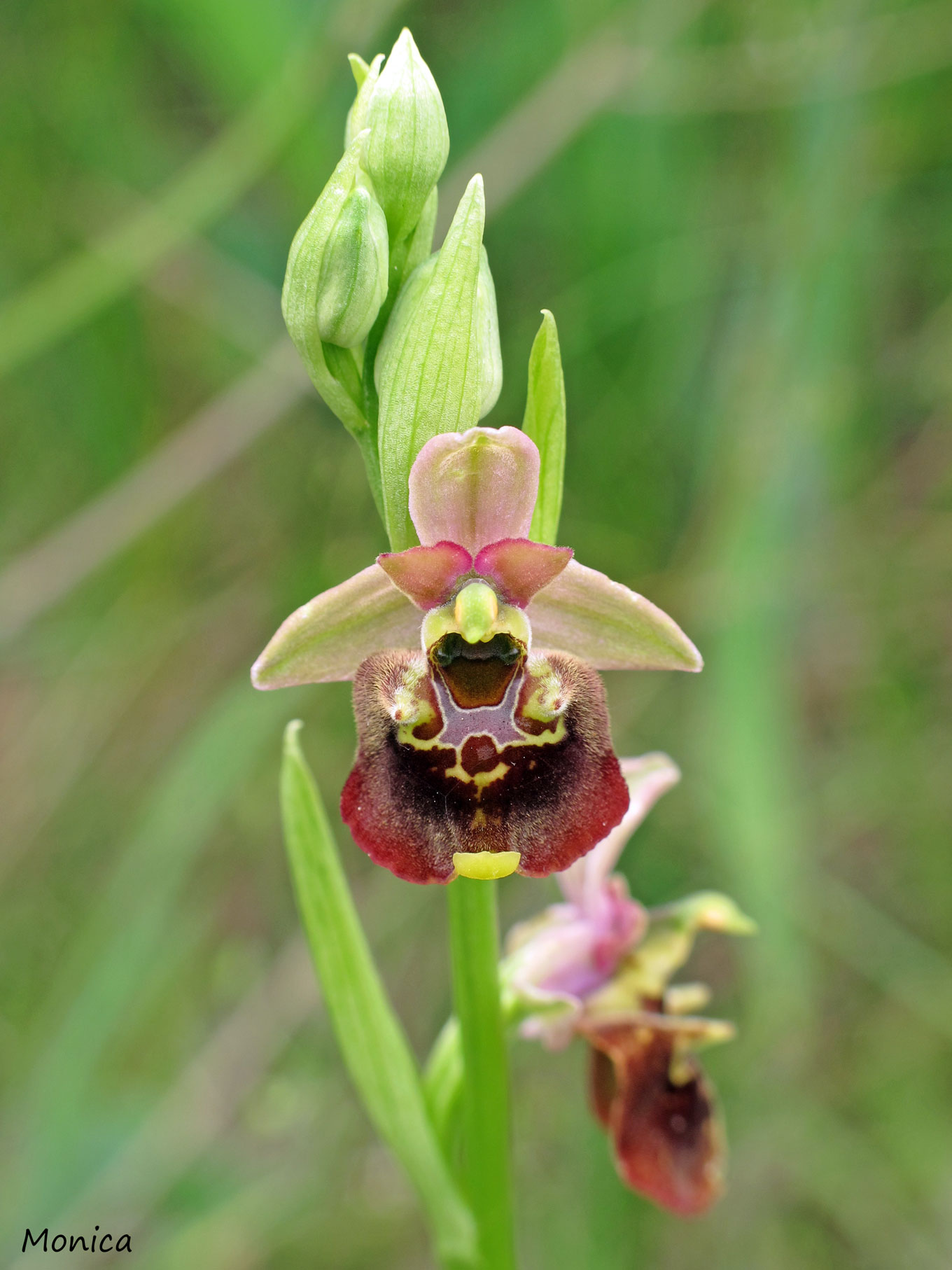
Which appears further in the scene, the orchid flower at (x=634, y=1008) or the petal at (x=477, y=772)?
the orchid flower at (x=634, y=1008)

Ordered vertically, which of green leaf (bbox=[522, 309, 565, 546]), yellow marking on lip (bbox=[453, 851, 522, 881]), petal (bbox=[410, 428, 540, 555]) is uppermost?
green leaf (bbox=[522, 309, 565, 546])

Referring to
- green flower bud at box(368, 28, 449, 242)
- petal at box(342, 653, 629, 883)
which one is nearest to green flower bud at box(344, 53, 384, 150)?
green flower bud at box(368, 28, 449, 242)

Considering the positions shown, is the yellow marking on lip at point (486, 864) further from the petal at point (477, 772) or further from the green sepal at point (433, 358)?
the green sepal at point (433, 358)

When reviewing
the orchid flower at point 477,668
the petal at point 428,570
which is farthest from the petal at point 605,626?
the petal at point 428,570

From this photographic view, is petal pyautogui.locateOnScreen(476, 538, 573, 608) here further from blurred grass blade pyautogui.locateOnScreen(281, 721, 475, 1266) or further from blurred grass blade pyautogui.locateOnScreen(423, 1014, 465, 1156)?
blurred grass blade pyautogui.locateOnScreen(423, 1014, 465, 1156)

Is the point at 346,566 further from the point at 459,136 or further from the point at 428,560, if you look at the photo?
the point at 428,560

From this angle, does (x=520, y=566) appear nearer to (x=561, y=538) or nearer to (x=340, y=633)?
(x=340, y=633)

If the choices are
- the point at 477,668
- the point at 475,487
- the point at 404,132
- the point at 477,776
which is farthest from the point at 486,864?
the point at 404,132
